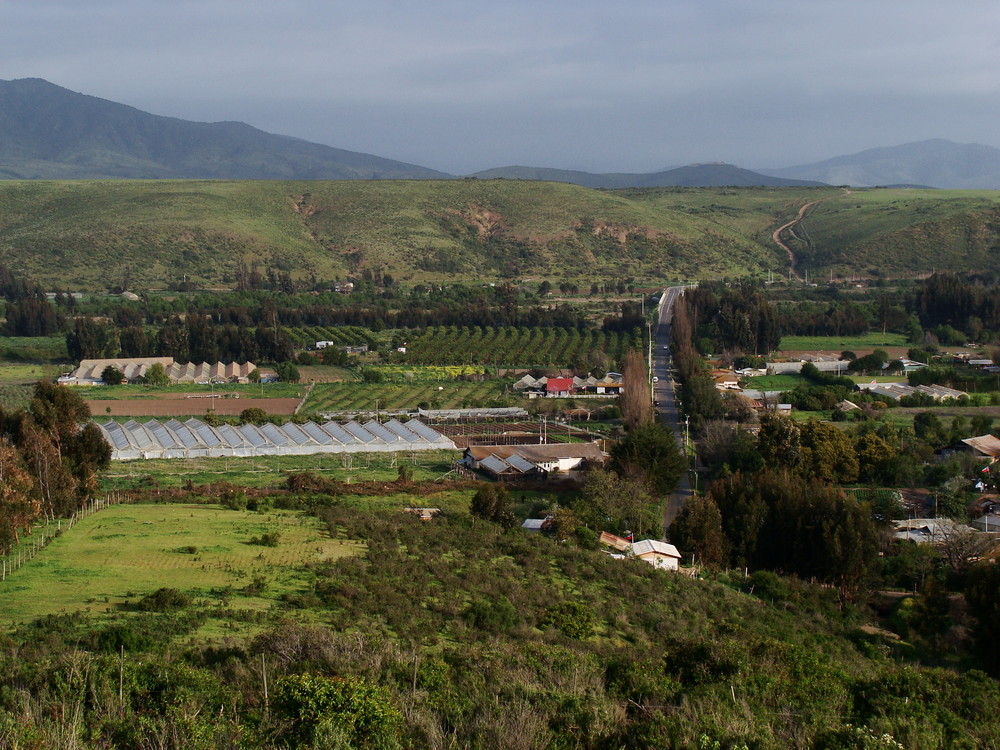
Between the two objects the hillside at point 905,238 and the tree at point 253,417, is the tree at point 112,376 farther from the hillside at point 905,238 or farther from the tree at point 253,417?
the hillside at point 905,238

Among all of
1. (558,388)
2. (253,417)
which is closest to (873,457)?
(558,388)

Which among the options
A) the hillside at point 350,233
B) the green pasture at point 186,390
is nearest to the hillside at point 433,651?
the green pasture at point 186,390

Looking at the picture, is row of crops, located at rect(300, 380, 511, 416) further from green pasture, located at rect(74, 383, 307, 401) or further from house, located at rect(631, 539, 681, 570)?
house, located at rect(631, 539, 681, 570)

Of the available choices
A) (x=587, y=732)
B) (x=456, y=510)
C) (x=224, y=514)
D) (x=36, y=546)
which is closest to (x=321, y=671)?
(x=587, y=732)

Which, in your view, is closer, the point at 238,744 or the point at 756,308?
the point at 238,744

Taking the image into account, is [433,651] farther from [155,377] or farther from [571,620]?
[155,377]

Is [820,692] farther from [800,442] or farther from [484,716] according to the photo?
[800,442]

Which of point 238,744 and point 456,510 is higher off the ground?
point 238,744
